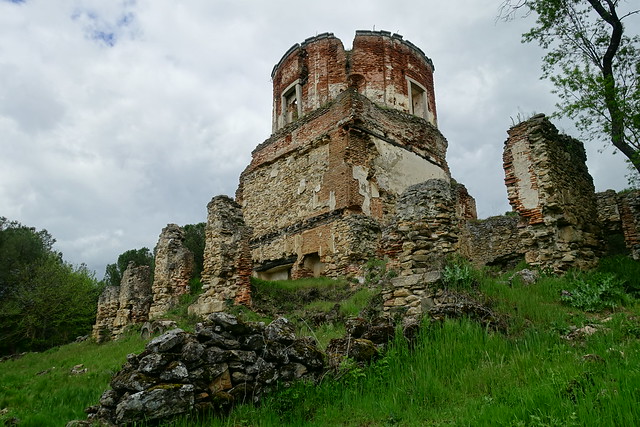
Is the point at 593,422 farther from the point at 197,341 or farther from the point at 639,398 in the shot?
the point at 197,341

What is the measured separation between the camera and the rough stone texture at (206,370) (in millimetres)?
4082

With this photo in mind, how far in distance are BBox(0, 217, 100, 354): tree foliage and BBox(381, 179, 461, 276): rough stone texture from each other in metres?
21.9

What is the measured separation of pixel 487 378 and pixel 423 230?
3.65 m

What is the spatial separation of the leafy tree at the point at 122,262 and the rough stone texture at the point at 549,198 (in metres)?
29.0

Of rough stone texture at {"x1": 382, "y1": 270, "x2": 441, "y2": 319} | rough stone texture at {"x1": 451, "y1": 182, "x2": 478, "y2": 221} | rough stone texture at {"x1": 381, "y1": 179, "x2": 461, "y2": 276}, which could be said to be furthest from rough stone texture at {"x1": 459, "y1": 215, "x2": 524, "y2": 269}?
rough stone texture at {"x1": 382, "y1": 270, "x2": 441, "y2": 319}

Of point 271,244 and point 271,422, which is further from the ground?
point 271,244

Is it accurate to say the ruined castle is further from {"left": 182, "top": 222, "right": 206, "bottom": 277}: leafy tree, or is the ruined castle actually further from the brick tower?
{"left": 182, "top": 222, "right": 206, "bottom": 277}: leafy tree

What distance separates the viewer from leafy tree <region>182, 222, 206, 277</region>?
2661 centimetres

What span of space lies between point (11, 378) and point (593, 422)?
34.0 ft

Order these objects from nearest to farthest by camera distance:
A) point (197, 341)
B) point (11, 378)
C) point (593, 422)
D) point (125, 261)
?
point (593, 422) → point (197, 341) → point (11, 378) → point (125, 261)

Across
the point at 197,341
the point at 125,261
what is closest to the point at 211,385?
the point at 197,341

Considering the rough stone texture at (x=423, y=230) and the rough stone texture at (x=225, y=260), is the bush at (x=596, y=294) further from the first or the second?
the rough stone texture at (x=225, y=260)

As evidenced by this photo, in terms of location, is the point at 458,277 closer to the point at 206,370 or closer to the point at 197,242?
the point at 206,370

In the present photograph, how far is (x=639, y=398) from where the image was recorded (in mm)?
3137
